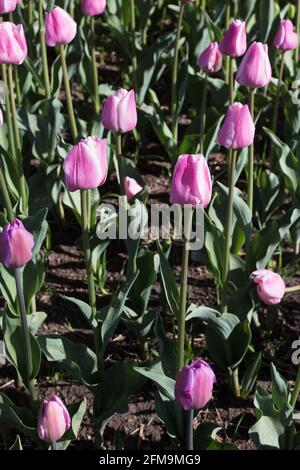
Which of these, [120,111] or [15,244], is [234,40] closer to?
[120,111]

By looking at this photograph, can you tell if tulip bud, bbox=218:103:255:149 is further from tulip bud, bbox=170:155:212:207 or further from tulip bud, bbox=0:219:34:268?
tulip bud, bbox=0:219:34:268

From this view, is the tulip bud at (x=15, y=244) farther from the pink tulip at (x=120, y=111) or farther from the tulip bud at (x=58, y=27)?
the tulip bud at (x=58, y=27)

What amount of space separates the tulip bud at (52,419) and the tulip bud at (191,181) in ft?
1.57

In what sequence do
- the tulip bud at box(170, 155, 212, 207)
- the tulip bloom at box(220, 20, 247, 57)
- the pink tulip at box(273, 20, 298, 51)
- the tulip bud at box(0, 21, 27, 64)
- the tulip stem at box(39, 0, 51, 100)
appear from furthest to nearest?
the tulip stem at box(39, 0, 51, 100)
the pink tulip at box(273, 20, 298, 51)
the tulip bloom at box(220, 20, 247, 57)
the tulip bud at box(0, 21, 27, 64)
the tulip bud at box(170, 155, 212, 207)

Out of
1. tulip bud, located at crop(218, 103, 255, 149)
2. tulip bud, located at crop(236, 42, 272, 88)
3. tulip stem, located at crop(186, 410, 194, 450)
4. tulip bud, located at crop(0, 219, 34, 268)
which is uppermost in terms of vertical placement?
tulip bud, located at crop(236, 42, 272, 88)

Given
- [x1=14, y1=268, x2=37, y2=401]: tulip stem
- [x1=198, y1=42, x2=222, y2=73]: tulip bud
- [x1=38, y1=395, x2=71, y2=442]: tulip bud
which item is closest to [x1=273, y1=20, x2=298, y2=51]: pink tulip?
[x1=198, y1=42, x2=222, y2=73]: tulip bud

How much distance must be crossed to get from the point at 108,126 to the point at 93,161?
32cm

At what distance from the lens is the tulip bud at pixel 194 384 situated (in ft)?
5.72

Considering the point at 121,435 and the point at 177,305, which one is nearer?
the point at 177,305

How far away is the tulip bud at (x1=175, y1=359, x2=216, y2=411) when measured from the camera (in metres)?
1.74

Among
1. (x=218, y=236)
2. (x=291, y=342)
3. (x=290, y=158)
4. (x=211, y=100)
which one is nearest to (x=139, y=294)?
(x=218, y=236)

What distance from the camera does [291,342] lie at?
8.45 feet

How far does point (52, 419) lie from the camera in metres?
1.79
